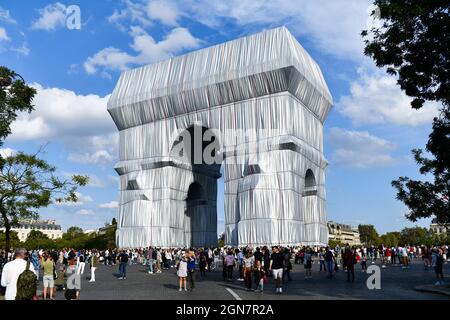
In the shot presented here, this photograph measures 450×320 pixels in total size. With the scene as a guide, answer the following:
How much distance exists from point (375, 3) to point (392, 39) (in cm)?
124

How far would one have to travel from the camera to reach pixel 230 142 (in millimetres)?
46375

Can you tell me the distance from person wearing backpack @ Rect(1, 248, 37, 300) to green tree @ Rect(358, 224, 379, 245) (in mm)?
153656

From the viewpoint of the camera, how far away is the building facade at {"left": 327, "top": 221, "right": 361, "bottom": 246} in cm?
15609

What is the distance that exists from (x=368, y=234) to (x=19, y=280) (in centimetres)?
15901

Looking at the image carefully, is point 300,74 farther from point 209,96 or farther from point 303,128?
point 209,96

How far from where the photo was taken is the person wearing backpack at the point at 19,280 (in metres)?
7.91

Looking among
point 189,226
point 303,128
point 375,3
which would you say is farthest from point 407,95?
point 189,226

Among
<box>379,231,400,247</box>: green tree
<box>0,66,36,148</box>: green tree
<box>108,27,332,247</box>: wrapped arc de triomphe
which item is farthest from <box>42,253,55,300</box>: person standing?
<box>379,231,400,247</box>: green tree

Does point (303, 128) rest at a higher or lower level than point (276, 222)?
higher

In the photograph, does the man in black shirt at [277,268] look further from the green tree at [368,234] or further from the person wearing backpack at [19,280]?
the green tree at [368,234]

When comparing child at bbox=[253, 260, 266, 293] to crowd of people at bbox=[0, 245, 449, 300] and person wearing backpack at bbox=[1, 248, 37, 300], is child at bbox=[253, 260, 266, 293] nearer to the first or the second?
crowd of people at bbox=[0, 245, 449, 300]

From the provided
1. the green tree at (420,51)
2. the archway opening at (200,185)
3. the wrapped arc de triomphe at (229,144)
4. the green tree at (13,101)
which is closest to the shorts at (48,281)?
the green tree at (13,101)

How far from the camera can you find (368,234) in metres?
158

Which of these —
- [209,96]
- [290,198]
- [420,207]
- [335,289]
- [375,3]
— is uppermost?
[209,96]
